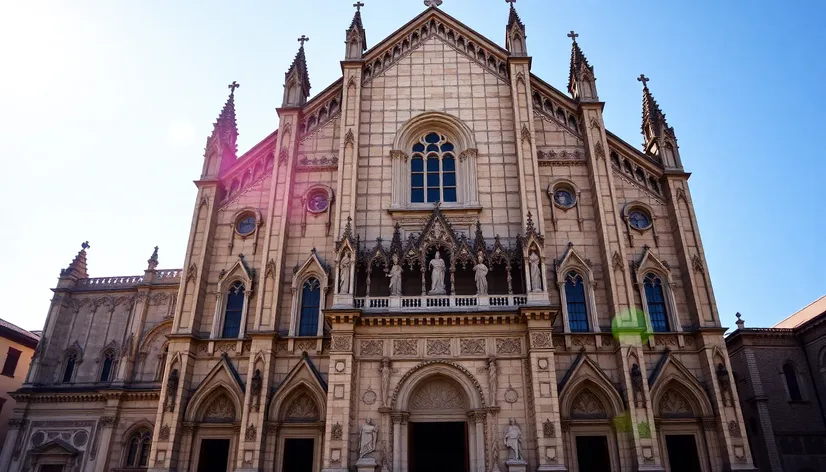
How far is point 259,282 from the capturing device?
26.2 meters

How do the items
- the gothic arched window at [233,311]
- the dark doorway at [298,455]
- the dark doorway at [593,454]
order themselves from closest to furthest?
the dark doorway at [593,454], the dark doorway at [298,455], the gothic arched window at [233,311]

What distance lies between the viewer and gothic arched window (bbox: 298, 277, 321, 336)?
25.4 metres

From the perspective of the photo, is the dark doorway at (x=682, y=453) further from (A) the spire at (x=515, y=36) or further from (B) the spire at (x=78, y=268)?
(B) the spire at (x=78, y=268)

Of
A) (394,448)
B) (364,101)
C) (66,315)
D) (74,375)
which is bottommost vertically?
(394,448)

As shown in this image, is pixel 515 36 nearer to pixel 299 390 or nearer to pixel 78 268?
pixel 299 390

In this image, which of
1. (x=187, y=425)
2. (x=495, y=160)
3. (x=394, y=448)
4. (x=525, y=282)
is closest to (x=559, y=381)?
(x=525, y=282)

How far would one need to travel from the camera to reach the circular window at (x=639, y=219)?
27.5 m

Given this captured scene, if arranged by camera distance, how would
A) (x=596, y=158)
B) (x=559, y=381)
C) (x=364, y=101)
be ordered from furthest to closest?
(x=364, y=101) → (x=596, y=158) → (x=559, y=381)

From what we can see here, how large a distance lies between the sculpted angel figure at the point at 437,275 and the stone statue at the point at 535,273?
3854mm

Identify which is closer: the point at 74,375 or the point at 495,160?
the point at 495,160

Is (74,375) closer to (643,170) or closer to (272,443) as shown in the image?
(272,443)

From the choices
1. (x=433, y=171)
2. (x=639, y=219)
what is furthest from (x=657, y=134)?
(x=433, y=171)

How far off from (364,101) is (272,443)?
17.8m

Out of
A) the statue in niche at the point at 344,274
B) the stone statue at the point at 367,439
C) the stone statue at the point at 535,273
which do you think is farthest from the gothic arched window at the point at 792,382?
the statue in niche at the point at 344,274
